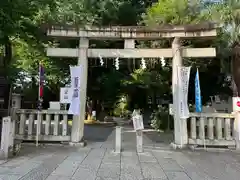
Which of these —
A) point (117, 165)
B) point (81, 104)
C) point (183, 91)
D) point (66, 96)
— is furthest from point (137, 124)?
point (66, 96)

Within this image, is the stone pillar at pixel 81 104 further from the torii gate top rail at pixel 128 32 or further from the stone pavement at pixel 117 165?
the stone pavement at pixel 117 165

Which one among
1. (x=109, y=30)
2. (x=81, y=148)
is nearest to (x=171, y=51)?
(x=109, y=30)

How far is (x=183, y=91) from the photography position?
10492 mm

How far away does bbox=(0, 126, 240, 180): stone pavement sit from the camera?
6.27 m

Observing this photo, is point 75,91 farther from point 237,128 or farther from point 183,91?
point 237,128

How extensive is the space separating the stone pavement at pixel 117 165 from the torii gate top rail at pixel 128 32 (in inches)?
156

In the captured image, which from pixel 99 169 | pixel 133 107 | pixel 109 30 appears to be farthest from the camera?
pixel 133 107

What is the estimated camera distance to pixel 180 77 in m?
10.6

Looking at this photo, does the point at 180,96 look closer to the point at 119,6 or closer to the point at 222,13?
the point at 222,13

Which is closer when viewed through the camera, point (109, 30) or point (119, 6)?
point (109, 30)

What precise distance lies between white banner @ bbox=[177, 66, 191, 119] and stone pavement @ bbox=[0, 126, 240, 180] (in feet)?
4.47

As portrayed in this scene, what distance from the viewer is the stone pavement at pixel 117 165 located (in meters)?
6.27

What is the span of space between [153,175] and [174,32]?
5.94m

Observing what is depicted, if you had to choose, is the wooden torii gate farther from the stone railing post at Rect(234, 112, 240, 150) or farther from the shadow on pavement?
the shadow on pavement
